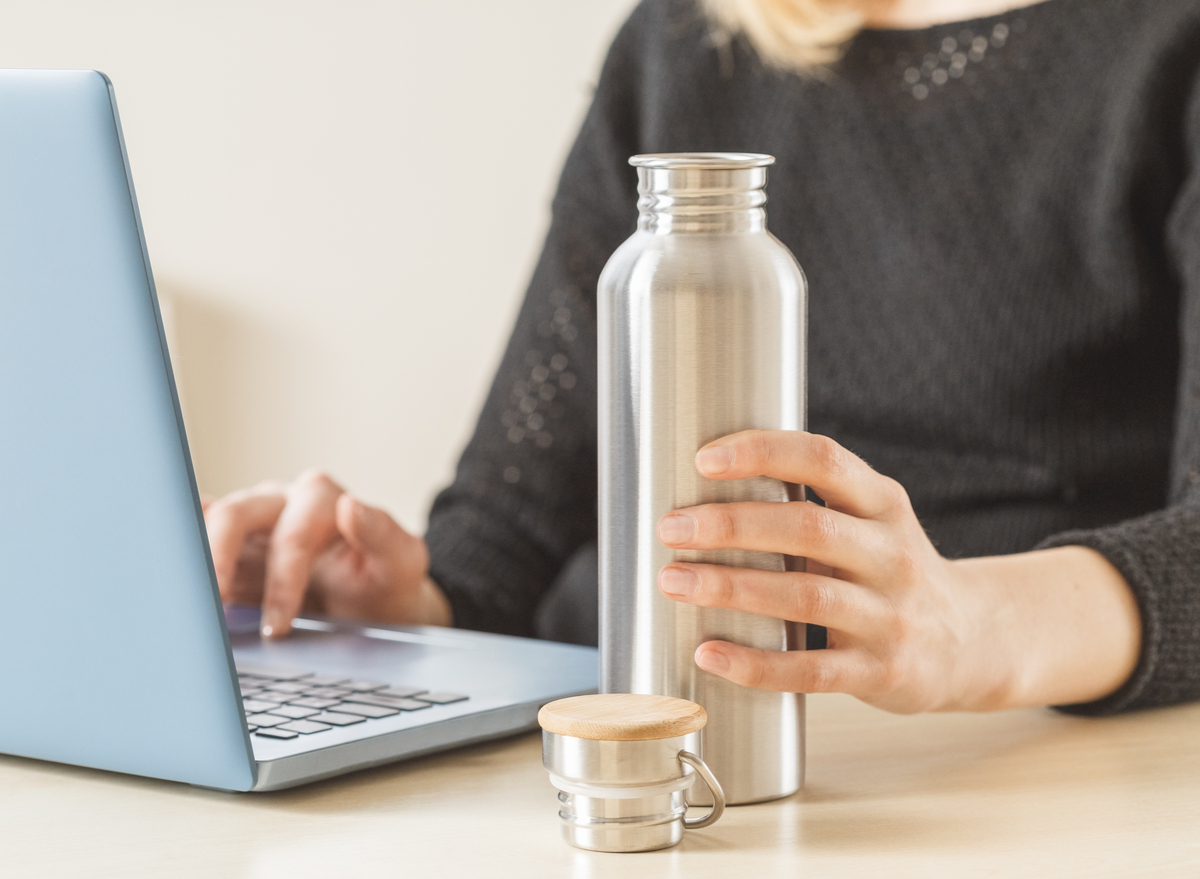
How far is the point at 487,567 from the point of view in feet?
3.35

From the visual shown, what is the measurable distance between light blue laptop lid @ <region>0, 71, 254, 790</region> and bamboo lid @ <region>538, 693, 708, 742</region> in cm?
12

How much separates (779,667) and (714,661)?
0.03 meters

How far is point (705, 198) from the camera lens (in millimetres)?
456

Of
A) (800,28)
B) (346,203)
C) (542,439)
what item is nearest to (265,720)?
(542,439)

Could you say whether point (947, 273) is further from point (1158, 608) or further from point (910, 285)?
point (1158, 608)

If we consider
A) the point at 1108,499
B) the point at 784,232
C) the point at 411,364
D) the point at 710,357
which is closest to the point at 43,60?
the point at 411,364

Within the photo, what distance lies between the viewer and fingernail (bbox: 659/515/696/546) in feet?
1.47

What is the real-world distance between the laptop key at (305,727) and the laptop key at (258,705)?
A: 0.09 feet

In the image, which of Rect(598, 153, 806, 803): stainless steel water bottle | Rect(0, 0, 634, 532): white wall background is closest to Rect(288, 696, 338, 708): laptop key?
Rect(598, 153, 806, 803): stainless steel water bottle

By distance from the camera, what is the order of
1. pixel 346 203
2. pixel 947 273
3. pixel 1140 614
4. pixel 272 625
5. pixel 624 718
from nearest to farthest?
pixel 624 718
pixel 1140 614
pixel 272 625
pixel 947 273
pixel 346 203

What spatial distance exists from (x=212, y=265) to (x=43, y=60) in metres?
0.47

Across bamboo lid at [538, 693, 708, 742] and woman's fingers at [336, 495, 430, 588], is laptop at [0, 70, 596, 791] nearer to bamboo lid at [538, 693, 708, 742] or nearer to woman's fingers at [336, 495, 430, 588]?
bamboo lid at [538, 693, 708, 742]

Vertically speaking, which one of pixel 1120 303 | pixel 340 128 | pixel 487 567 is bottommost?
pixel 487 567

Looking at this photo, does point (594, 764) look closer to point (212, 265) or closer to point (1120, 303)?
point (1120, 303)
